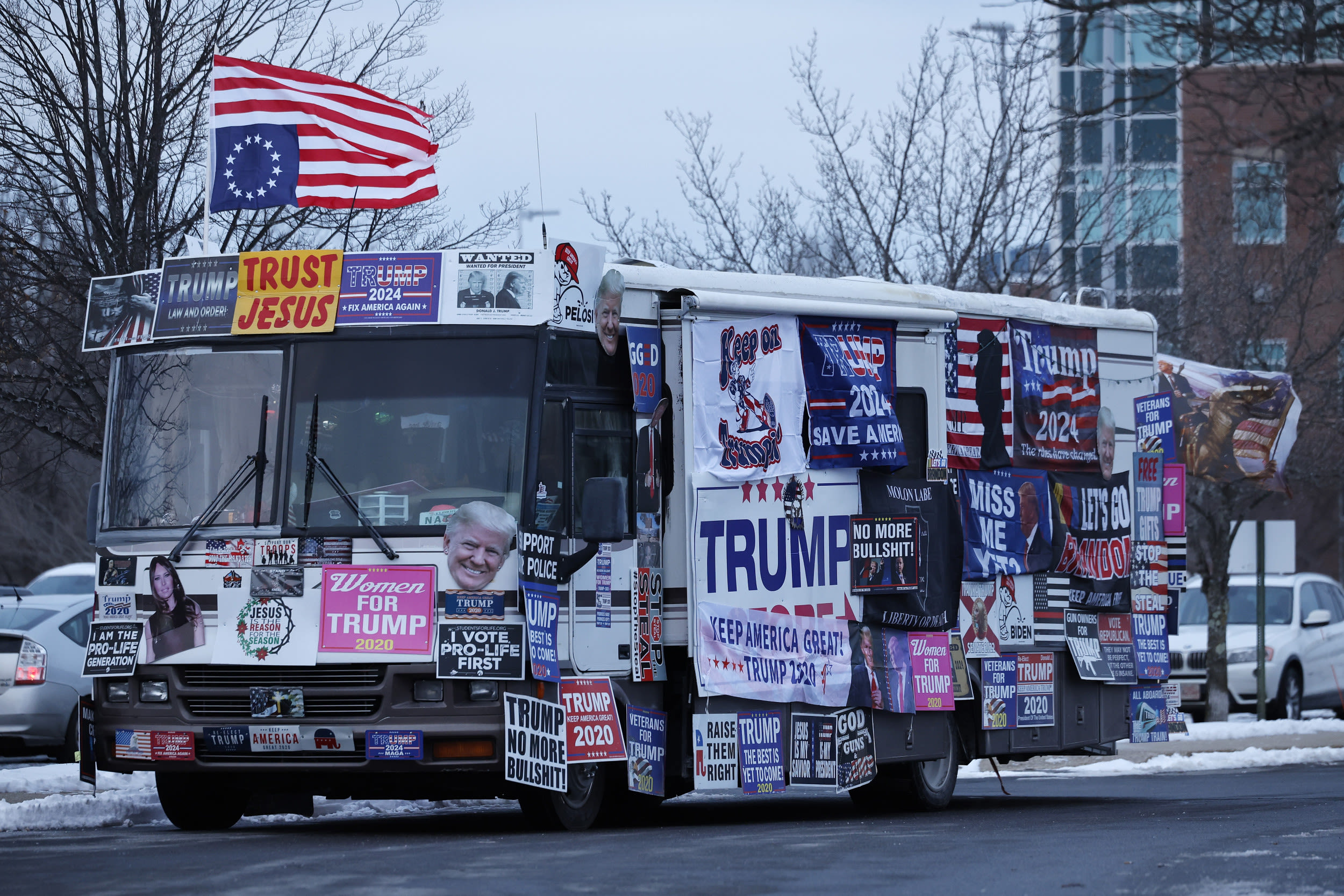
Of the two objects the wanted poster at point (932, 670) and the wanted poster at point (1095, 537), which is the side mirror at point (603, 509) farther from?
the wanted poster at point (1095, 537)

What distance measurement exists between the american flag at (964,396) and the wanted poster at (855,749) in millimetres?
1772

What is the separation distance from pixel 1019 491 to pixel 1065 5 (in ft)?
20.3

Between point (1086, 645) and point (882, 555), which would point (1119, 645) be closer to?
point (1086, 645)

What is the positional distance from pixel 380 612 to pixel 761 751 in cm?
248

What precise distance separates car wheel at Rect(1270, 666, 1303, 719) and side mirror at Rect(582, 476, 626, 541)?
16.2 m

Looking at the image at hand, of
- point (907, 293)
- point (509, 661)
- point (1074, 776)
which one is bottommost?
point (1074, 776)

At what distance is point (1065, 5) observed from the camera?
8.16 m

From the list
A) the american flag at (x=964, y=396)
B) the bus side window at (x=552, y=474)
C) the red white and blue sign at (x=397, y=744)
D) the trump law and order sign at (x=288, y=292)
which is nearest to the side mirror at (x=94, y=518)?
the trump law and order sign at (x=288, y=292)

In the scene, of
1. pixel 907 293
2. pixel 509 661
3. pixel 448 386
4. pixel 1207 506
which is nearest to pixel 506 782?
pixel 509 661

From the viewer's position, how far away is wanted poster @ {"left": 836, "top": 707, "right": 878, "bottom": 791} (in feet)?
41.3

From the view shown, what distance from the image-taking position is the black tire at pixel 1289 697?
2527 cm

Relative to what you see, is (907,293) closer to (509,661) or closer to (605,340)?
(605,340)

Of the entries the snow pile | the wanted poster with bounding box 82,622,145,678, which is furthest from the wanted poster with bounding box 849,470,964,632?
the snow pile

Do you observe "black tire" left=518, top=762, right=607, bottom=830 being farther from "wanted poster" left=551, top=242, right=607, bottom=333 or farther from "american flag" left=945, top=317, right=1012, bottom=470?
"american flag" left=945, top=317, right=1012, bottom=470
